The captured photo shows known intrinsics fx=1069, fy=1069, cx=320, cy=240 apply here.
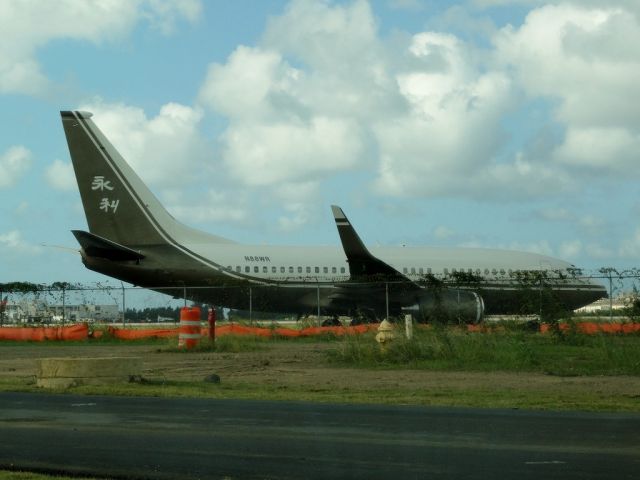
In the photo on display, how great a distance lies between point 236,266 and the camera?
129ft

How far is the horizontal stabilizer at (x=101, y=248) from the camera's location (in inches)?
1412

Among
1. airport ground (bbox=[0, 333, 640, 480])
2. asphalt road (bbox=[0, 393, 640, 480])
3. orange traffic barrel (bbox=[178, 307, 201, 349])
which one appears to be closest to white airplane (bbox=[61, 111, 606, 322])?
orange traffic barrel (bbox=[178, 307, 201, 349])

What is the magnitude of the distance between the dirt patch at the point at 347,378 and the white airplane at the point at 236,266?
1320 centimetres

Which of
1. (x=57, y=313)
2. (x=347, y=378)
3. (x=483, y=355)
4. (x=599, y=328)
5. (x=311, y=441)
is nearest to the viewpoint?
(x=311, y=441)

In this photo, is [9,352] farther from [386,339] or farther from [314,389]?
[314,389]

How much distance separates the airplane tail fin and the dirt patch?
14.0 meters

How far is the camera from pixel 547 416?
10664 millimetres

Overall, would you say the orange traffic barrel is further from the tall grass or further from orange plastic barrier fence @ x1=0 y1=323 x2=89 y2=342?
orange plastic barrier fence @ x1=0 y1=323 x2=89 y2=342

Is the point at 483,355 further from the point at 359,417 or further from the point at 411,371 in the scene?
the point at 359,417

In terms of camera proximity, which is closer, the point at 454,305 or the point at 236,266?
the point at 454,305

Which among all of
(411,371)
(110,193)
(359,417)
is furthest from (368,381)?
(110,193)

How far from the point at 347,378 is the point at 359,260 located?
2165cm

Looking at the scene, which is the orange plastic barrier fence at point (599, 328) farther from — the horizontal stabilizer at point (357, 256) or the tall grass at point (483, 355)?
the horizontal stabilizer at point (357, 256)

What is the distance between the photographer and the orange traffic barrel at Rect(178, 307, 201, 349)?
2459cm
